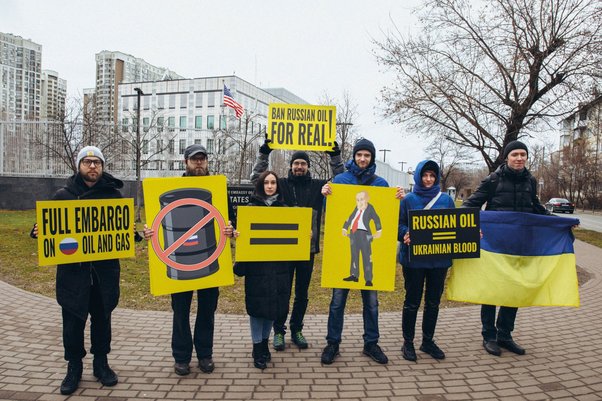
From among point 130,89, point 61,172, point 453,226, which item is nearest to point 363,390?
point 453,226

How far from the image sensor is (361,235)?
4801 millimetres

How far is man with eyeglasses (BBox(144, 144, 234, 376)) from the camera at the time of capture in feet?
14.0

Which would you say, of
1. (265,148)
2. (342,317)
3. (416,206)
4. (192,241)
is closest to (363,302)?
(342,317)

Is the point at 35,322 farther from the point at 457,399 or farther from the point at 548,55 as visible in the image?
the point at 548,55

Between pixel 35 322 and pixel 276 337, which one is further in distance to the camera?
pixel 35 322

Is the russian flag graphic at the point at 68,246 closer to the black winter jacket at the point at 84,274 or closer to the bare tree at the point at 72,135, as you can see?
the black winter jacket at the point at 84,274

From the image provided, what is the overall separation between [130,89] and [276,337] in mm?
89515

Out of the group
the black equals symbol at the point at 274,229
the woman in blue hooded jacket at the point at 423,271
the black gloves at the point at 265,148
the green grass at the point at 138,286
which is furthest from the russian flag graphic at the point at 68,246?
the woman in blue hooded jacket at the point at 423,271

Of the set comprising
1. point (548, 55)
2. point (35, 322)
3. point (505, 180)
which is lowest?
point (35, 322)

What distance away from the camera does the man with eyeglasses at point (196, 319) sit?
4.27m

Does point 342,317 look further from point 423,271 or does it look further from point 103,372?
point 103,372

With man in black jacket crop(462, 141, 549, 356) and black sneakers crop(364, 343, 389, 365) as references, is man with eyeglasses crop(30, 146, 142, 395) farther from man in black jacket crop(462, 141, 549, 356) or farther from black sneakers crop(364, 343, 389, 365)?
man in black jacket crop(462, 141, 549, 356)

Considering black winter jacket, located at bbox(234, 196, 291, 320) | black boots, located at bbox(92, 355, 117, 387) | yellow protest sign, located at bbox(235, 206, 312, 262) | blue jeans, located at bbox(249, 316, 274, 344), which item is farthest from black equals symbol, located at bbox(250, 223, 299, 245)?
black boots, located at bbox(92, 355, 117, 387)

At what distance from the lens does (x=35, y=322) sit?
5.74m
